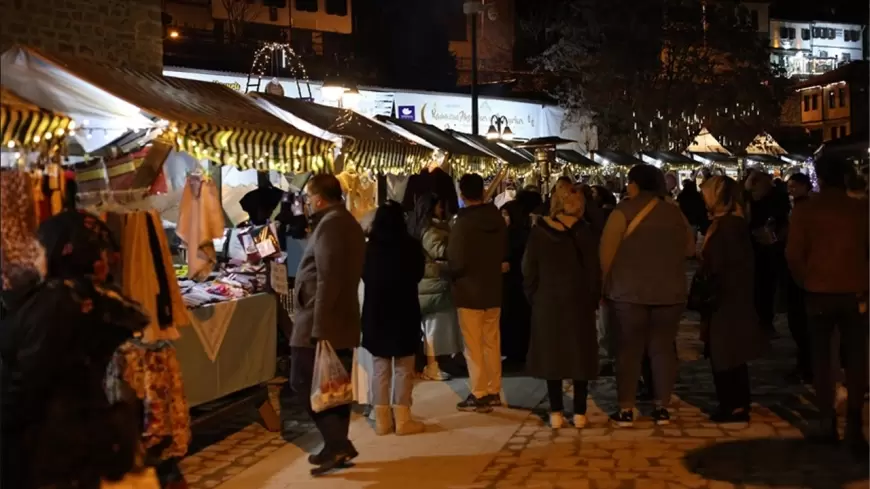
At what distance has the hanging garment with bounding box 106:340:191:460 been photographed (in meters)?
4.62

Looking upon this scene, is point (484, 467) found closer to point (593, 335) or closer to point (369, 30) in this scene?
point (593, 335)

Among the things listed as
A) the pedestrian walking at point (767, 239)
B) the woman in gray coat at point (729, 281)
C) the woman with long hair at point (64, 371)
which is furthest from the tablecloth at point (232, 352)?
the pedestrian walking at point (767, 239)

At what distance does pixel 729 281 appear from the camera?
24.6 ft

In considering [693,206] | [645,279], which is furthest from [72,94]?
[693,206]

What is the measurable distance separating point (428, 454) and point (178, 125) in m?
3.01

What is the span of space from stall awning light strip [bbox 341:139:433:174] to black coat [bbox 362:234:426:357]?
1.45 meters

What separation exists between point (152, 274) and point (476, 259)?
131 inches

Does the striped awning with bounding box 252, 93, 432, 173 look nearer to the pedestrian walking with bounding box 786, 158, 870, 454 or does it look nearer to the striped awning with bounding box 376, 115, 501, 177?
the striped awning with bounding box 376, 115, 501, 177

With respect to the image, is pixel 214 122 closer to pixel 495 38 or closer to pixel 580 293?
pixel 580 293

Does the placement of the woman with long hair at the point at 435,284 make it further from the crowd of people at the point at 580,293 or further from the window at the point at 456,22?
the window at the point at 456,22

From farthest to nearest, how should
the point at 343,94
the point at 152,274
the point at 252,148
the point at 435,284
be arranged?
the point at 343,94 → the point at 435,284 → the point at 252,148 → the point at 152,274

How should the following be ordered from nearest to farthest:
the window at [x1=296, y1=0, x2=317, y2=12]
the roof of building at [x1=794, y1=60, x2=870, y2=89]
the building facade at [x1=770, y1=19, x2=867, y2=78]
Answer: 1. the roof of building at [x1=794, y1=60, x2=870, y2=89]
2. the window at [x1=296, y1=0, x2=317, y2=12]
3. the building facade at [x1=770, y1=19, x2=867, y2=78]

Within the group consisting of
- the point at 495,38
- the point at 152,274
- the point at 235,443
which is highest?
the point at 495,38

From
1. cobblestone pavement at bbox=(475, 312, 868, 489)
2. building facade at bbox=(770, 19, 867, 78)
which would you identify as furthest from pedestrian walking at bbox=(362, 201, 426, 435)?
building facade at bbox=(770, 19, 867, 78)
